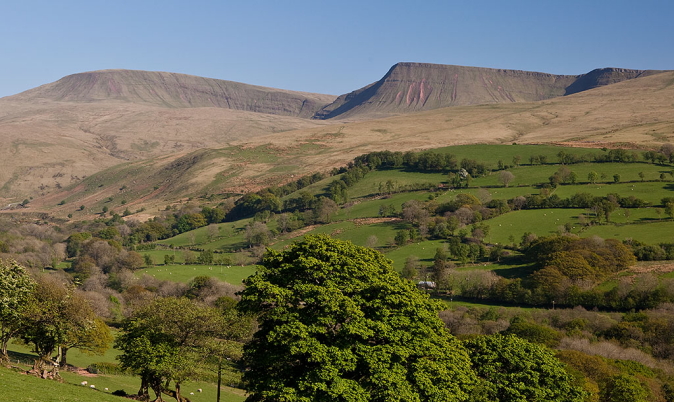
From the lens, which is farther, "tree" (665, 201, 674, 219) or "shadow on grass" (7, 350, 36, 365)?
"tree" (665, 201, 674, 219)

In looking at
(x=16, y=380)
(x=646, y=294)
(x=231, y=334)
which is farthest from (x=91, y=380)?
(x=646, y=294)

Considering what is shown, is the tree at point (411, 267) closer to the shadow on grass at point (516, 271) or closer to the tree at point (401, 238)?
the tree at point (401, 238)

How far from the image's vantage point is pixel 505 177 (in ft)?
538

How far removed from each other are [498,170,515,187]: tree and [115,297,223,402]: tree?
5167 inches

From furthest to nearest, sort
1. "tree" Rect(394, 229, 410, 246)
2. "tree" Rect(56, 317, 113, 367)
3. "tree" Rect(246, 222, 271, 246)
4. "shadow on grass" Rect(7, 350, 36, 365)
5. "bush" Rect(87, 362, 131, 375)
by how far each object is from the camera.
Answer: "tree" Rect(246, 222, 271, 246), "tree" Rect(394, 229, 410, 246), "bush" Rect(87, 362, 131, 375), "shadow on grass" Rect(7, 350, 36, 365), "tree" Rect(56, 317, 113, 367)

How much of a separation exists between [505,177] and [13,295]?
467 feet

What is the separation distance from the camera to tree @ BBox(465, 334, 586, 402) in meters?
38.2

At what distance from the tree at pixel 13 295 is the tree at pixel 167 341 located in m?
7.37

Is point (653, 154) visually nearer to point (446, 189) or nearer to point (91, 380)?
point (446, 189)

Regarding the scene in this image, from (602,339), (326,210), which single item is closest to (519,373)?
(602,339)

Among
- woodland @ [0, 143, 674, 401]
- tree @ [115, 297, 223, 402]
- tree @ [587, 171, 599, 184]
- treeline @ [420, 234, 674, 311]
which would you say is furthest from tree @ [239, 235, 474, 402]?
tree @ [587, 171, 599, 184]

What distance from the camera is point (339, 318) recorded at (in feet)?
114

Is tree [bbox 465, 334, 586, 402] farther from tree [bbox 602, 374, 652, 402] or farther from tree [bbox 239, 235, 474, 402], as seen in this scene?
tree [bbox 602, 374, 652, 402]

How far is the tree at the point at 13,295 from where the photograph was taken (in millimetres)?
38369
